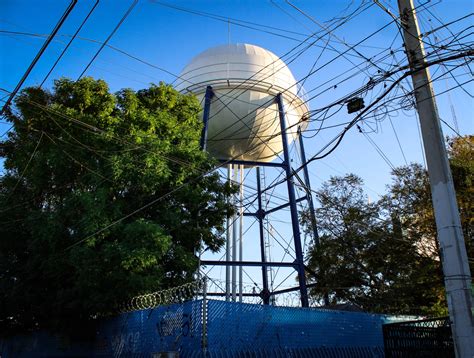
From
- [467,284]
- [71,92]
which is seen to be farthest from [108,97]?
[467,284]

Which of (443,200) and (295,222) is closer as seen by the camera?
(443,200)

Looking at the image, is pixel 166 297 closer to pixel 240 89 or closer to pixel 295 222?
pixel 295 222

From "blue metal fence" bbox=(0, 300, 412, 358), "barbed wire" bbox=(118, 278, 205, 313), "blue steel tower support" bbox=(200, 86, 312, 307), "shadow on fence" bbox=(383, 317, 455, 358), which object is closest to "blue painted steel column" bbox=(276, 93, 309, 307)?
"blue steel tower support" bbox=(200, 86, 312, 307)

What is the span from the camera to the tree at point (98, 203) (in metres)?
11.0

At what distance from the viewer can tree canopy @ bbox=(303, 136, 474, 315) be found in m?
15.0

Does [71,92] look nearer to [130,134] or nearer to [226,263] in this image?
[130,134]

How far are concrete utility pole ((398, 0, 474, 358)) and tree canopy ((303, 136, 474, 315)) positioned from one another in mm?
8217

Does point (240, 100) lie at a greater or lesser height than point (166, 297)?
greater

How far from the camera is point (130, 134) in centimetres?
1247

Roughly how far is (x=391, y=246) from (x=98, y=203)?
10400 mm

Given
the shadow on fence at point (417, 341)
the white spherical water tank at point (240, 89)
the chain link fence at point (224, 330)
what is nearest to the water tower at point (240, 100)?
the white spherical water tank at point (240, 89)

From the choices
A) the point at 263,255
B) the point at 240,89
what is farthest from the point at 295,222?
the point at 240,89

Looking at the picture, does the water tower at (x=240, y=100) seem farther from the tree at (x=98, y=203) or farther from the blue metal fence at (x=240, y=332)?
the blue metal fence at (x=240, y=332)

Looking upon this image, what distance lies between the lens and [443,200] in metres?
6.77
